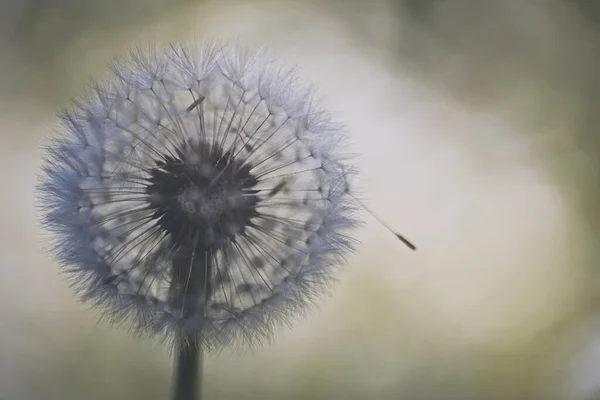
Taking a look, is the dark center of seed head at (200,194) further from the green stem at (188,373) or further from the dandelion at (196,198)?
the green stem at (188,373)

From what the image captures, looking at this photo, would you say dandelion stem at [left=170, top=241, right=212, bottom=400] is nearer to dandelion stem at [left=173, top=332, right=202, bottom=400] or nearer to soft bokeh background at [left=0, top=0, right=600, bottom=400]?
dandelion stem at [left=173, top=332, right=202, bottom=400]

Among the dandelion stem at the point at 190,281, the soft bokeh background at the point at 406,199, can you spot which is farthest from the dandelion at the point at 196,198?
the soft bokeh background at the point at 406,199

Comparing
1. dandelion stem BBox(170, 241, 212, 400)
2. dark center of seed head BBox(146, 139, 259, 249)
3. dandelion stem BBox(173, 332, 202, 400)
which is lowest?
dandelion stem BBox(173, 332, 202, 400)

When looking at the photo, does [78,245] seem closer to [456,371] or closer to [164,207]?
[164,207]

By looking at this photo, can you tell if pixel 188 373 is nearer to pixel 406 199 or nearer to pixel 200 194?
pixel 200 194

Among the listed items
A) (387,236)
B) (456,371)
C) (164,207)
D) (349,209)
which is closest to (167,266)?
(164,207)

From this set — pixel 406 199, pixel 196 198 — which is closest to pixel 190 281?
pixel 196 198

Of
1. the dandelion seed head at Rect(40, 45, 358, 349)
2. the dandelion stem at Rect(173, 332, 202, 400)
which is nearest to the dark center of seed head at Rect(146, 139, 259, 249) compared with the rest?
the dandelion seed head at Rect(40, 45, 358, 349)
